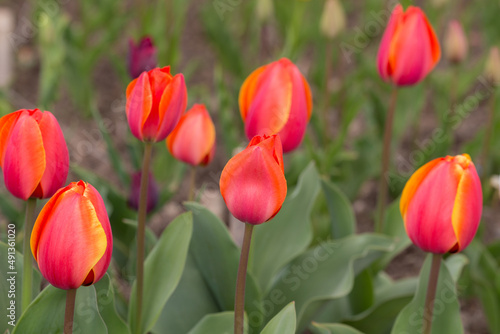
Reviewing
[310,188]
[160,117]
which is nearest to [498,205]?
[310,188]

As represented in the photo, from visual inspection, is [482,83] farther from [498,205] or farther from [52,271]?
[52,271]

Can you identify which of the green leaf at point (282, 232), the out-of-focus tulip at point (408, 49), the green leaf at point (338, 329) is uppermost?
the out-of-focus tulip at point (408, 49)

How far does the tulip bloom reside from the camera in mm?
990

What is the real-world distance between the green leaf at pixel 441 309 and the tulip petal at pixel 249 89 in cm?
34

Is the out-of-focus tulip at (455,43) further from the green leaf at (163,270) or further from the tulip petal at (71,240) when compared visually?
the tulip petal at (71,240)

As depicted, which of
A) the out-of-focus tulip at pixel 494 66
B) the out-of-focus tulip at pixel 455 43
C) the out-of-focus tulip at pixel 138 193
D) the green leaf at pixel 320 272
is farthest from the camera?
the out-of-focus tulip at pixel 455 43

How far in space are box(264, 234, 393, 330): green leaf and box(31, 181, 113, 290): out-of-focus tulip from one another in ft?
1.76

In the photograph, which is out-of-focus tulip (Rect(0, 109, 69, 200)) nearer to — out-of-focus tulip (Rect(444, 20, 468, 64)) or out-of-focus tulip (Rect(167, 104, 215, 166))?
out-of-focus tulip (Rect(167, 104, 215, 166))

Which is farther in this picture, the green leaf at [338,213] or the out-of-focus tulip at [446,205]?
the green leaf at [338,213]

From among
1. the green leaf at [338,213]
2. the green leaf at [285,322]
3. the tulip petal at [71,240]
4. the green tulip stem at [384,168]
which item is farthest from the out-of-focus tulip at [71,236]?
the green tulip stem at [384,168]

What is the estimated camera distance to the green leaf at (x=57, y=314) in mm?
859

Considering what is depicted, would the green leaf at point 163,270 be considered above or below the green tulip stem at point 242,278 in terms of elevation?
below

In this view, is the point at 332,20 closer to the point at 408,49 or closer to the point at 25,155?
the point at 408,49

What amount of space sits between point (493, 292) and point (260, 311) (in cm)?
58
